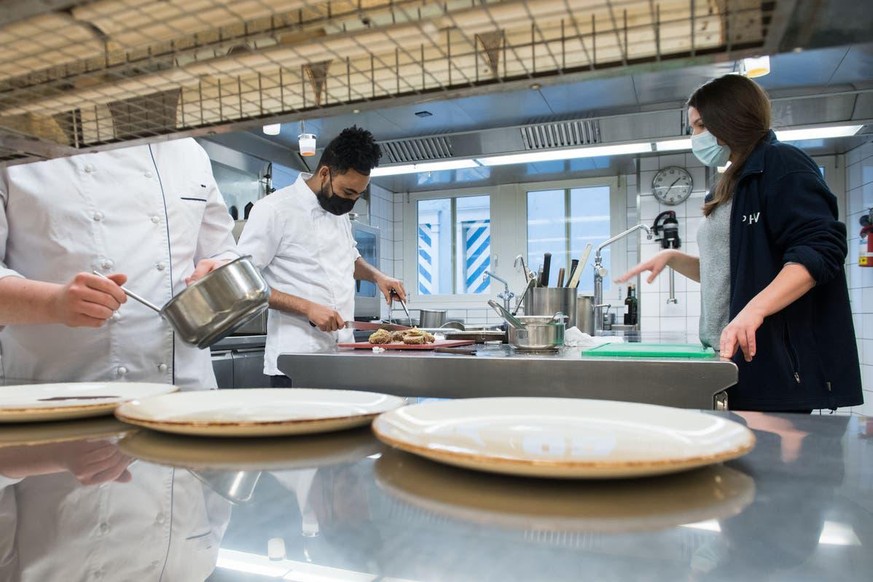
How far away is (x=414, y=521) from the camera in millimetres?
357

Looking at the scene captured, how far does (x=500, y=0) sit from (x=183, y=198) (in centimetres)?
113

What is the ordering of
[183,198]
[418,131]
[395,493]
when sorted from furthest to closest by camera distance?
[418,131], [183,198], [395,493]

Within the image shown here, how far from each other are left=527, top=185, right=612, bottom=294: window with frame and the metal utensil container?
4075 millimetres

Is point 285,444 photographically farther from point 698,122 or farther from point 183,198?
→ point 698,122

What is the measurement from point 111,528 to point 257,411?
316 millimetres

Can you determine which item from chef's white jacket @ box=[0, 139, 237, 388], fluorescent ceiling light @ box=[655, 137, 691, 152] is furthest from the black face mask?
fluorescent ceiling light @ box=[655, 137, 691, 152]

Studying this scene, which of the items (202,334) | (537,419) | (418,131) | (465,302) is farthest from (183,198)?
(465,302)

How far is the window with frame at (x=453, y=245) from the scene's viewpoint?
6777 millimetres

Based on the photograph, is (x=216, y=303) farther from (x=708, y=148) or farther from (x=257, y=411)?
(x=708, y=148)

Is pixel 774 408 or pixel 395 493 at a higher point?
pixel 395 493

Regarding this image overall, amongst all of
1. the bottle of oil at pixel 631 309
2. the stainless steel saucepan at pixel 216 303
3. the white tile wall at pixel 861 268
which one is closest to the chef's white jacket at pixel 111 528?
the stainless steel saucepan at pixel 216 303

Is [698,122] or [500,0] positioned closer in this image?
[500,0]

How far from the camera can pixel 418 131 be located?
4.89 metres

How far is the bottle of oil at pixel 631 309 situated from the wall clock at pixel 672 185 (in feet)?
2.82
